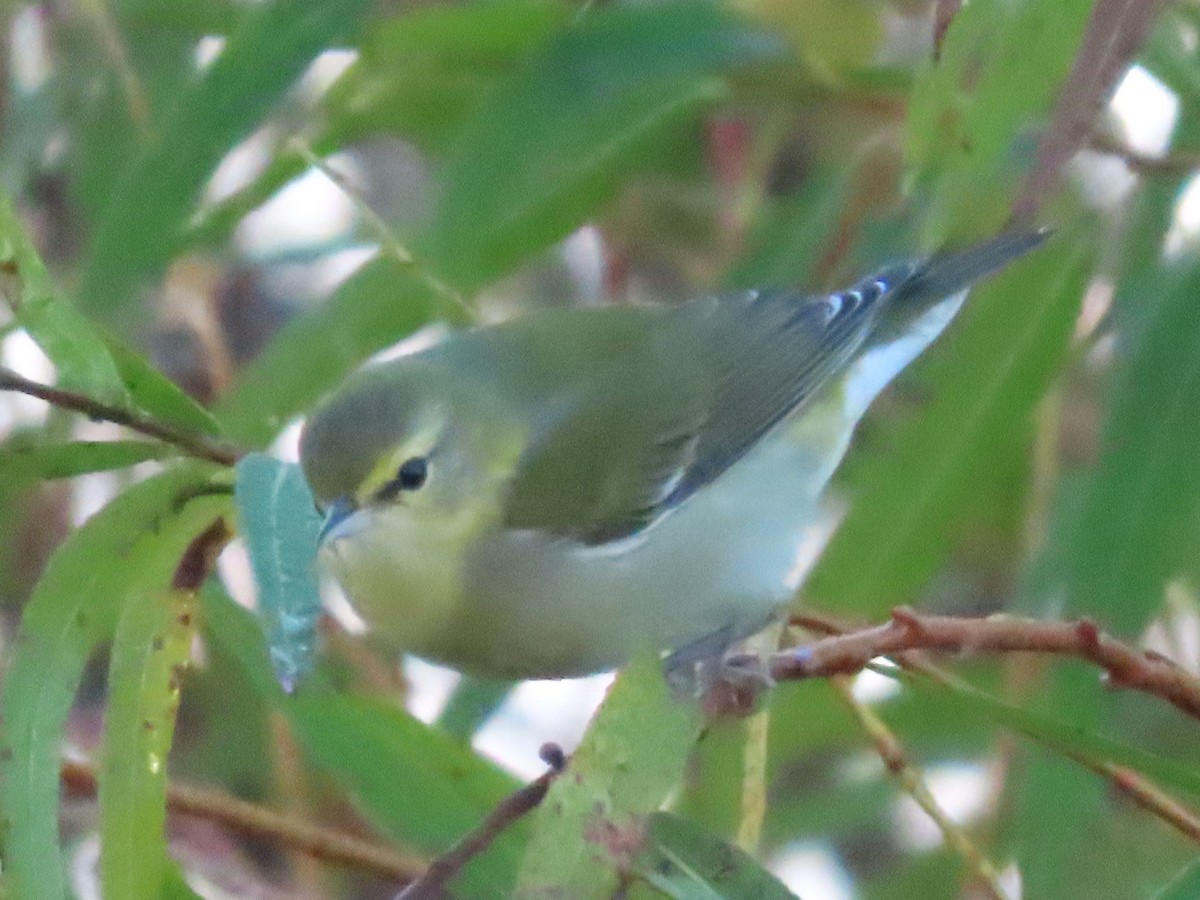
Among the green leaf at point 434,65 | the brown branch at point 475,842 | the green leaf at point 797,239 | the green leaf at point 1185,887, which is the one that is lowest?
the green leaf at point 1185,887

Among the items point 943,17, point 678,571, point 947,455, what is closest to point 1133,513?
point 947,455

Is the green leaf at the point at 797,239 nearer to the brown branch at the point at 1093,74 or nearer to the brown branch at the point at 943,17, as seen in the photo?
the brown branch at the point at 943,17

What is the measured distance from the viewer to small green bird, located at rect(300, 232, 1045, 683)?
1895 mm

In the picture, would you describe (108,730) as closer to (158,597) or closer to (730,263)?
(158,597)

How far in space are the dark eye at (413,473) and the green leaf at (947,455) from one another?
457mm

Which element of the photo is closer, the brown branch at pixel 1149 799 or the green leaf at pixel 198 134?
the brown branch at pixel 1149 799

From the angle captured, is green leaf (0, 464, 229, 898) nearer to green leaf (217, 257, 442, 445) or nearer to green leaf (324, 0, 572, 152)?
green leaf (217, 257, 442, 445)

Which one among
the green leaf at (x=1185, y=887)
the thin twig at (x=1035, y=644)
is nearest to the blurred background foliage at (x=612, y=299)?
the green leaf at (x=1185, y=887)

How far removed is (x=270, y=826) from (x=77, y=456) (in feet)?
1.11

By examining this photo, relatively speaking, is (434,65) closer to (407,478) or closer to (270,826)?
(407,478)

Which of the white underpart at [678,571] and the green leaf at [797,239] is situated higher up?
the green leaf at [797,239]

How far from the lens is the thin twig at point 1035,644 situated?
1.31 metres

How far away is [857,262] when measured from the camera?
2482mm

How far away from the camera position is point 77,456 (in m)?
1.60
